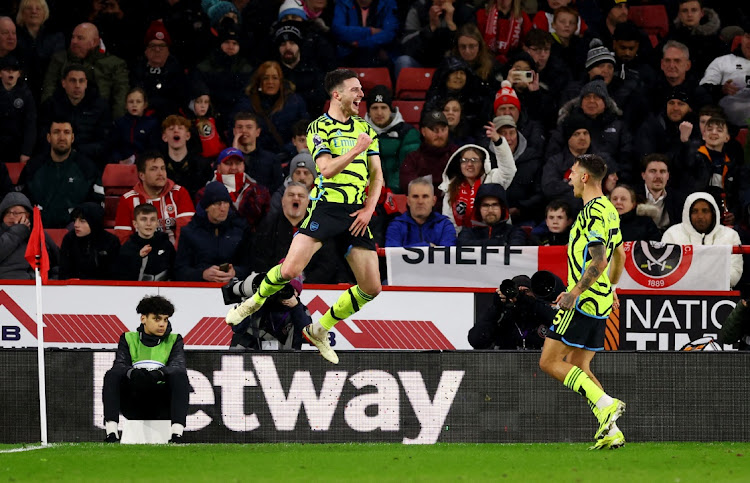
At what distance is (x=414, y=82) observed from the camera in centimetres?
1825

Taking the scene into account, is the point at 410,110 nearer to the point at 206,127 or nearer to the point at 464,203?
the point at 206,127

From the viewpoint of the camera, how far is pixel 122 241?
51.9 ft

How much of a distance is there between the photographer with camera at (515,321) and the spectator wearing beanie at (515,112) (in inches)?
164

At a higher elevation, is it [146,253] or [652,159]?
[652,159]

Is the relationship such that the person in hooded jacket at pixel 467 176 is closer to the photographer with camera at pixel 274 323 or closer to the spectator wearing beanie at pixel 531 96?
the spectator wearing beanie at pixel 531 96

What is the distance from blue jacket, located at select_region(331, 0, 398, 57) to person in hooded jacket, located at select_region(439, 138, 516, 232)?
3593 millimetres

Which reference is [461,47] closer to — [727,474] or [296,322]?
[296,322]

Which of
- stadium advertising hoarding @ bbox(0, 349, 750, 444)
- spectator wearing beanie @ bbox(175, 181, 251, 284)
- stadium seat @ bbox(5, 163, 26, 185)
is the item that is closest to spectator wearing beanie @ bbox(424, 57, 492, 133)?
spectator wearing beanie @ bbox(175, 181, 251, 284)

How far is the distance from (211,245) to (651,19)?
316 inches

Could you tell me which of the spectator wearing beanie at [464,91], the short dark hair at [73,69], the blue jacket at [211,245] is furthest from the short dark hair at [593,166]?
the short dark hair at [73,69]

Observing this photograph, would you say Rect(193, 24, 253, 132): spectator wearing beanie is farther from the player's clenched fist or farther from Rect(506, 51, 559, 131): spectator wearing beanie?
the player's clenched fist

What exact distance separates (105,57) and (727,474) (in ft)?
36.9

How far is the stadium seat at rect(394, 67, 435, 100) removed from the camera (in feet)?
59.8

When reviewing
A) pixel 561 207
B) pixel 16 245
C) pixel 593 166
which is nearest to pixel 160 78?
pixel 16 245
